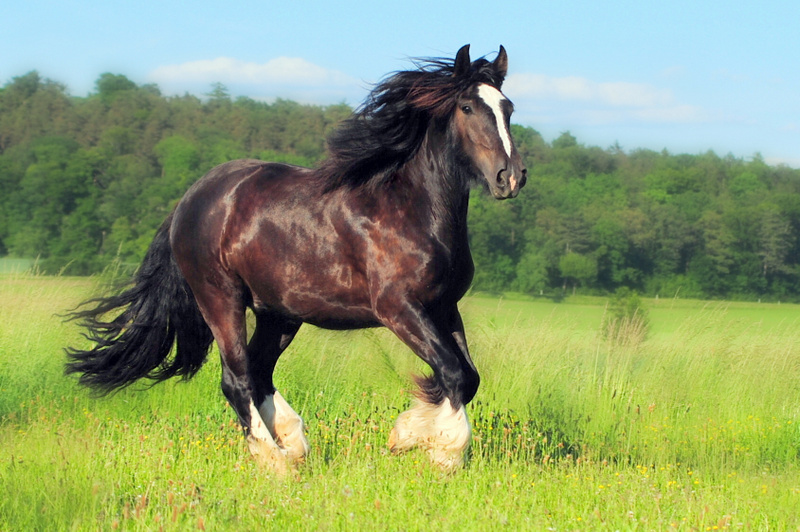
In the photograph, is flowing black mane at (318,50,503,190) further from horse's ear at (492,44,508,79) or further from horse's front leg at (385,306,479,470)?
horse's front leg at (385,306,479,470)

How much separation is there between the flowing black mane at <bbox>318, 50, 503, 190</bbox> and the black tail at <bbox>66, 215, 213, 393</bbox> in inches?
62.6

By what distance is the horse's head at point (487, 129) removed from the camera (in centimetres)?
452

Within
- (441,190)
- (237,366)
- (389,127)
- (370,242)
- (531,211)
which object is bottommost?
(531,211)

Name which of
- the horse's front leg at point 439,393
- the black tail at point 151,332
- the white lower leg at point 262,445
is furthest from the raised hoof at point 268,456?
the black tail at point 151,332

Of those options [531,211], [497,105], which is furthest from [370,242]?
[531,211]

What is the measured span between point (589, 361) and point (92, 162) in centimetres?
6118

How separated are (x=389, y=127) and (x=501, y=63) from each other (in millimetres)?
765

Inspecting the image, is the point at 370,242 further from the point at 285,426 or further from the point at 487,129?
the point at 285,426

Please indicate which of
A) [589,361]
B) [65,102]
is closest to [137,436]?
[589,361]

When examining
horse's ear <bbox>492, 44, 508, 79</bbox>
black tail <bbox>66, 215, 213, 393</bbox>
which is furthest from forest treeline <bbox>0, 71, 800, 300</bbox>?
horse's ear <bbox>492, 44, 508, 79</bbox>

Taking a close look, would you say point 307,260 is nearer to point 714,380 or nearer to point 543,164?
point 714,380

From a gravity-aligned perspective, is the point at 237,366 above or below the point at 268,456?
above

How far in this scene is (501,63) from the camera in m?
5.14

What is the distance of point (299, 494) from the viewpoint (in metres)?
4.39
